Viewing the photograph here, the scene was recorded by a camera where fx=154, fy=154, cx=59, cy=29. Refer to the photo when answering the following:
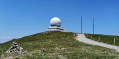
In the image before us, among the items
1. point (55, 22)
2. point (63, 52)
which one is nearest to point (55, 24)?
point (55, 22)

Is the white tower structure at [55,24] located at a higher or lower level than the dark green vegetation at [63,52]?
higher

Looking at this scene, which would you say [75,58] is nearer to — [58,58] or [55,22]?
[58,58]

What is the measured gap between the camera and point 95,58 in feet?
63.3

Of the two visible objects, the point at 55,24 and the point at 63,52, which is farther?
the point at 55,24

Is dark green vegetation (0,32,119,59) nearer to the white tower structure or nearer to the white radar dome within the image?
the white tower structure

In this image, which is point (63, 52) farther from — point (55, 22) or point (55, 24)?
point (55, 22)

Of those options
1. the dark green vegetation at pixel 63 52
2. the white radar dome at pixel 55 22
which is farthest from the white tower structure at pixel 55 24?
the dark green vegetation at pixel 63 52

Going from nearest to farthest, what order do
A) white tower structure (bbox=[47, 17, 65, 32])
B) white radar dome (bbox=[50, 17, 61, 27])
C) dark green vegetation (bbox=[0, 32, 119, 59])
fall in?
dark green vegetation (bbox=[0, 32, 119, 59]) → white tower structure (bbox=[47, 17, 65, 32]) → white radar dome (bbox=[50, 17, 61, 27])

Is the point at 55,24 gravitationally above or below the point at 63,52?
above

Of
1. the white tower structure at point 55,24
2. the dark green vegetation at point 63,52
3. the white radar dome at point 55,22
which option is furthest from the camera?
the white radar dome at point 55,22

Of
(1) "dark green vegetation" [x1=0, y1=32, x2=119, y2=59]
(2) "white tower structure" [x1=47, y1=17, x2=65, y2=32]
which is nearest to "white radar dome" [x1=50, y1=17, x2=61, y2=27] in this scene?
(2) "white tower structure" [x1=47, y1=17, x2=65, y2=32]

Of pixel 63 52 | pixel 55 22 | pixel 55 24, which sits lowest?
pixel 63 52

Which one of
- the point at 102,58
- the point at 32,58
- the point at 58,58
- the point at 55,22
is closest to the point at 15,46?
the point at 32,58

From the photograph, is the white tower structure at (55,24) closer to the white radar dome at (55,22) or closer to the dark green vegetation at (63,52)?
the white radar dome at (55,22)
